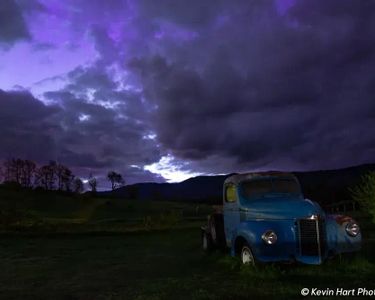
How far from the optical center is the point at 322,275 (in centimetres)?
1068

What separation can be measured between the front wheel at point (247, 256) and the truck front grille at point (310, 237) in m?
1.14

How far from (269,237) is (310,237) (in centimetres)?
95

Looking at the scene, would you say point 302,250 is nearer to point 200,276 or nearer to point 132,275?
point 200,276

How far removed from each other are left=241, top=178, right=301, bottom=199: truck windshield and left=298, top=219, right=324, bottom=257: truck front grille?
7.07ft

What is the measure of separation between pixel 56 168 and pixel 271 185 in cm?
12475

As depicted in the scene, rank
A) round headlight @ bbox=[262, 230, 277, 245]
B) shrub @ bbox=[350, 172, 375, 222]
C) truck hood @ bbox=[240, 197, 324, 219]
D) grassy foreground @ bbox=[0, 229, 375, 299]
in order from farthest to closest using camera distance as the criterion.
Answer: shrub @ bbox=[350, 172, 375, 222], truck hood @ bbox=[240, 197, 324, 219], round headlight @ bbox=[262, 230, 277, 245], grassy foreground @ bbox=[0, 229, 375, 299]

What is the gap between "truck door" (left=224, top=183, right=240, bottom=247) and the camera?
13.7m

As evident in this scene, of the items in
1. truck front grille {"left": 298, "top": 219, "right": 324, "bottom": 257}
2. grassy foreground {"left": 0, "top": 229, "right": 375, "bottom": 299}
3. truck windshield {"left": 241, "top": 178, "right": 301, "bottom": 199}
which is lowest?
grassy foreground {"left": 0, "top": 229, "right": 375, "bottom": 299}

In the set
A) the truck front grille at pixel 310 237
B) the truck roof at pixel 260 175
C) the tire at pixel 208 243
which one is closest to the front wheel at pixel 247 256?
the truck front grille at pixel 310 237

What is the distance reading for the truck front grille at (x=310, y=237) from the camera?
11.2 m

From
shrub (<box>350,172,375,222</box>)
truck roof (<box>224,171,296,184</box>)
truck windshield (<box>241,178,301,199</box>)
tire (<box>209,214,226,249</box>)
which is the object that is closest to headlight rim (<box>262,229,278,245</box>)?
truck windshield (<box>241,178,301,199</box>)

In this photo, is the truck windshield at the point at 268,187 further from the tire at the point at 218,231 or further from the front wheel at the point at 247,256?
the tire at the point at 218,231

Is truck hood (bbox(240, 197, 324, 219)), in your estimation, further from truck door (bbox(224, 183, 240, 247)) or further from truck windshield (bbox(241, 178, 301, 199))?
truck door (bbox(224, 183, 240, 247))

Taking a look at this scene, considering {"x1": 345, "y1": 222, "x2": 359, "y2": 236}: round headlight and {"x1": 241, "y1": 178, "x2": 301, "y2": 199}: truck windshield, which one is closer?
{"x1": 345, "y1": 222, "x2": 359, "y2": 236}: round headlight
